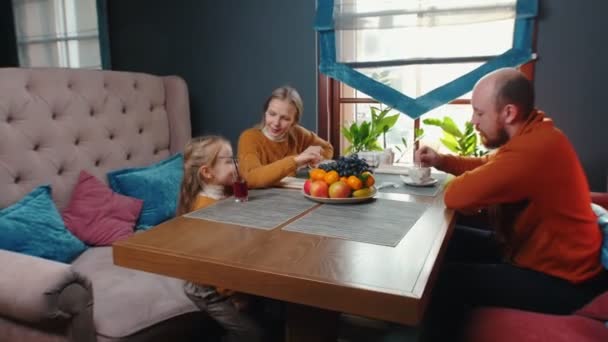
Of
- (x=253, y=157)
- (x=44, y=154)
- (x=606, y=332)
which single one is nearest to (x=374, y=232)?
(x=606, y=332)

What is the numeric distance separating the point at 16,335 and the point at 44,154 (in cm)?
85

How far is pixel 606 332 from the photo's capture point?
4.18 feet

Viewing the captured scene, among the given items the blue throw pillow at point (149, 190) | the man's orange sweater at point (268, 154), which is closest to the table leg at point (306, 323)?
the man's orange sweater at point (268, 154)

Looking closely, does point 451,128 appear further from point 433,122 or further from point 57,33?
point 57,33

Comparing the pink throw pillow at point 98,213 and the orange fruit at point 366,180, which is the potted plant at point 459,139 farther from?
the pink throw pillow at point 98,213

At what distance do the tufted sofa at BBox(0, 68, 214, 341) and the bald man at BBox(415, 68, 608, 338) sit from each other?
93 cm

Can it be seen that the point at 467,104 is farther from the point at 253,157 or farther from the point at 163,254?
the point at 163,254

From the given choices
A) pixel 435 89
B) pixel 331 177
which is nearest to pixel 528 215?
pixel 331 177

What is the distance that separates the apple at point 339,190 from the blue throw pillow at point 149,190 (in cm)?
105

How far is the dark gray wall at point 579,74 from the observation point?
2307mm

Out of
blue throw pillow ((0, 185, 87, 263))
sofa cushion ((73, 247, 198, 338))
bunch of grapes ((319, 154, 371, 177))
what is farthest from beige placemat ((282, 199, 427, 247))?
blue throw pillow ((0, 185, 87, 263))

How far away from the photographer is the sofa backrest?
6.39 ft

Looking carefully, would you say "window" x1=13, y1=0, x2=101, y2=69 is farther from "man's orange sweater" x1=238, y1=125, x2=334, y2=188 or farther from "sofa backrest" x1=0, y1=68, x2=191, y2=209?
"man's orange sweater" x1=238, y1=125, x2=334, y2=188

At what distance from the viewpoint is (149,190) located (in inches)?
90.4
